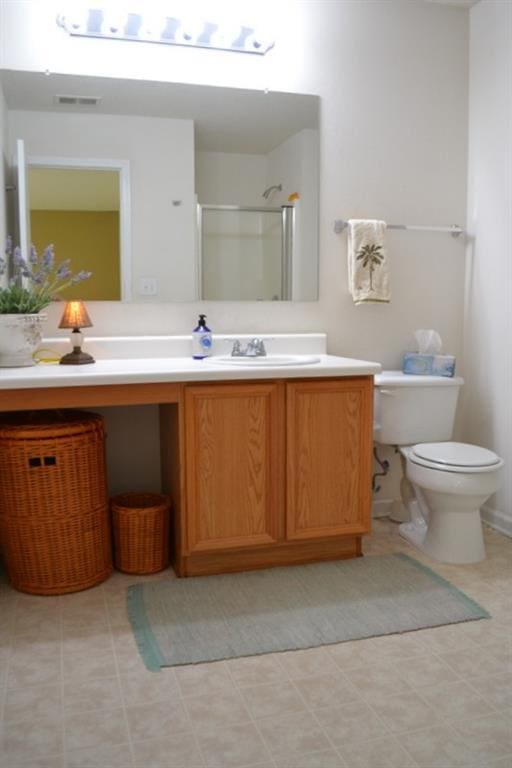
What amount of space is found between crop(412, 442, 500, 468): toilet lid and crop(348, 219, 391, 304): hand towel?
67 centimetres

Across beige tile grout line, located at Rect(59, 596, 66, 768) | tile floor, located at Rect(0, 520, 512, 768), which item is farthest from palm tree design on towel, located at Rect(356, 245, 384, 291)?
beige tile grout line, located at Rect(59, 596, 66, 768)

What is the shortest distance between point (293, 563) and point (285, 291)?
3.69ft

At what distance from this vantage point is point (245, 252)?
2.81m

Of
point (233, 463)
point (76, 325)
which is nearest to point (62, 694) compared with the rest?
point (233, 463)

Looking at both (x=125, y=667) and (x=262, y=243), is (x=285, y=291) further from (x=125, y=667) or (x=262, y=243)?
(x=125, y=667)

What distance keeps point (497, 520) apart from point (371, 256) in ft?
4.13

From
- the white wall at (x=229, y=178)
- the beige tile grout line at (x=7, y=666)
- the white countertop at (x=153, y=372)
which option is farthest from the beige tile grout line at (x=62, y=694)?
the white wall at (x=229, y=178)

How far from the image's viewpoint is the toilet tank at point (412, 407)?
2748 mm

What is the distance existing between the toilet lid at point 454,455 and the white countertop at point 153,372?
16.0 inches

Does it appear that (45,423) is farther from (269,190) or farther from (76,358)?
(269,190)

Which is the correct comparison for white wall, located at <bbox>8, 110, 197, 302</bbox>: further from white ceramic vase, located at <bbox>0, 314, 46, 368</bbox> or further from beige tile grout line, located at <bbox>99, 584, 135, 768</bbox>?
beige tile grout line, located at <bbox>99, 584, 135, 768</bbox>

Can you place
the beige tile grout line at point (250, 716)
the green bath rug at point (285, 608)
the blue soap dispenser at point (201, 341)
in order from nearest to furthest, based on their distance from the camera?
the beige tile grout line at point (250, 716)
the green bath rug at point (285, 608)
the blue soap dispenser at point (201, 341)

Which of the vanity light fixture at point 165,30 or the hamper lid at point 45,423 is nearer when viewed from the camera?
the hamper lid at point 45,423

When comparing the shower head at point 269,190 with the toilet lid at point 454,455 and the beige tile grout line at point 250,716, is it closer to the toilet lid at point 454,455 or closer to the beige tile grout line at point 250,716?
the toilet lid at point 454,455
